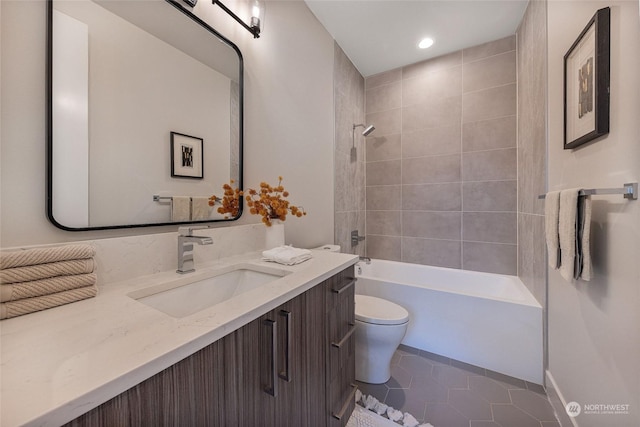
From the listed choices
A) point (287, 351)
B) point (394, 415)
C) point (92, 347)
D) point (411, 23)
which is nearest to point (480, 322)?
point (394, 415)

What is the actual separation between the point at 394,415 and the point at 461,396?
48 cm

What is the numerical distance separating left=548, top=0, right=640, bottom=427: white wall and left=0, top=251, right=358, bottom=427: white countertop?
3.78 ft

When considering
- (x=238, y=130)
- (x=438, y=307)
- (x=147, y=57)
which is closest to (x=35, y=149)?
(x=147, y=57)

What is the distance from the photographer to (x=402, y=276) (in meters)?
2.74

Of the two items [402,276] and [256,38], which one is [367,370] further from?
[256,38]

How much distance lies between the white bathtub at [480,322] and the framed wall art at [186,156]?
1.62 m

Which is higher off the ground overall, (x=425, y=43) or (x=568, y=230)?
(x=425, y=43)

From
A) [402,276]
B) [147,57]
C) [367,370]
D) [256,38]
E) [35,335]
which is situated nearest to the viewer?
[35,335]

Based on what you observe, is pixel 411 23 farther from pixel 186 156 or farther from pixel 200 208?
pixel 200 208

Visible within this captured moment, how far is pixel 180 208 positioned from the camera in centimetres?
112

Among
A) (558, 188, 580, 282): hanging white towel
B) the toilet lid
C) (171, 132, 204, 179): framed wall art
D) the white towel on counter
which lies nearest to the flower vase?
the white towel on counter

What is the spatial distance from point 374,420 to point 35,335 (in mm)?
1474

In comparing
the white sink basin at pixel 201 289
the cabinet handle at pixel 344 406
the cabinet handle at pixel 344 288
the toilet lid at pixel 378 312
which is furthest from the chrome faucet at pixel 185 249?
the toilet lid at pixel 378 312

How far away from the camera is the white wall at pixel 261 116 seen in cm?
70
